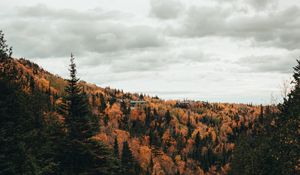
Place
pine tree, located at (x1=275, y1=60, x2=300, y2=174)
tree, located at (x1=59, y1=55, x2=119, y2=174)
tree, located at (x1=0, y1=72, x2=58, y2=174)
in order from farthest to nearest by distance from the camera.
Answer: pine tree, located at (x1=275, y1=60, x2=300, y2=174) → tree, located at (x1=59, y1=55, x2=119, y2=174) → tree, located at (x1=0, y1=72, x2=58, y2=174)

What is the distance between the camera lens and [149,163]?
156 meters

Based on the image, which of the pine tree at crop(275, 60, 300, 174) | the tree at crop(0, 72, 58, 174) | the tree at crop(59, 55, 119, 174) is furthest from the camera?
the pine tree at crop(275, 60, 300, 174)

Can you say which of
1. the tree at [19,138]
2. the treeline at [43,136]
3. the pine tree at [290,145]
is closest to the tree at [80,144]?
the treeline at [43,136]

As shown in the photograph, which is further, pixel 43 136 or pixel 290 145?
pixel 290 145

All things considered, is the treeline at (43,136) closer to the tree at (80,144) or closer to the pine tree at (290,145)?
the tree at (80,144)

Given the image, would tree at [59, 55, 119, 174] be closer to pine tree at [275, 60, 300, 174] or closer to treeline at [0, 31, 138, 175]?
treeline at [0, 31, 138, 175]

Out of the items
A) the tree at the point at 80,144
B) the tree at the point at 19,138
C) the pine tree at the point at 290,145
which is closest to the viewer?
the tree at the point at 19,138

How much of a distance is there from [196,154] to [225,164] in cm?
1694

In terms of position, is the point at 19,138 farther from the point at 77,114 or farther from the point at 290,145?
the point at 290,145

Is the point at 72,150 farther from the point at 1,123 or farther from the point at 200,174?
the point at 200,174

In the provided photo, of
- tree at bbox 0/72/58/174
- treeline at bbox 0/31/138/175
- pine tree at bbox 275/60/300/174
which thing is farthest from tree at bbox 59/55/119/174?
pine tree at bbox 275/60/300/174

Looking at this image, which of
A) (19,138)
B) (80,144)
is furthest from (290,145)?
(19,138)

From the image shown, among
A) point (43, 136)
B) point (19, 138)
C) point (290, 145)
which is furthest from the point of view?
point (290, 145)

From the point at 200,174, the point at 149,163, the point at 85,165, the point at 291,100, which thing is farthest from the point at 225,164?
the point at 85,165
